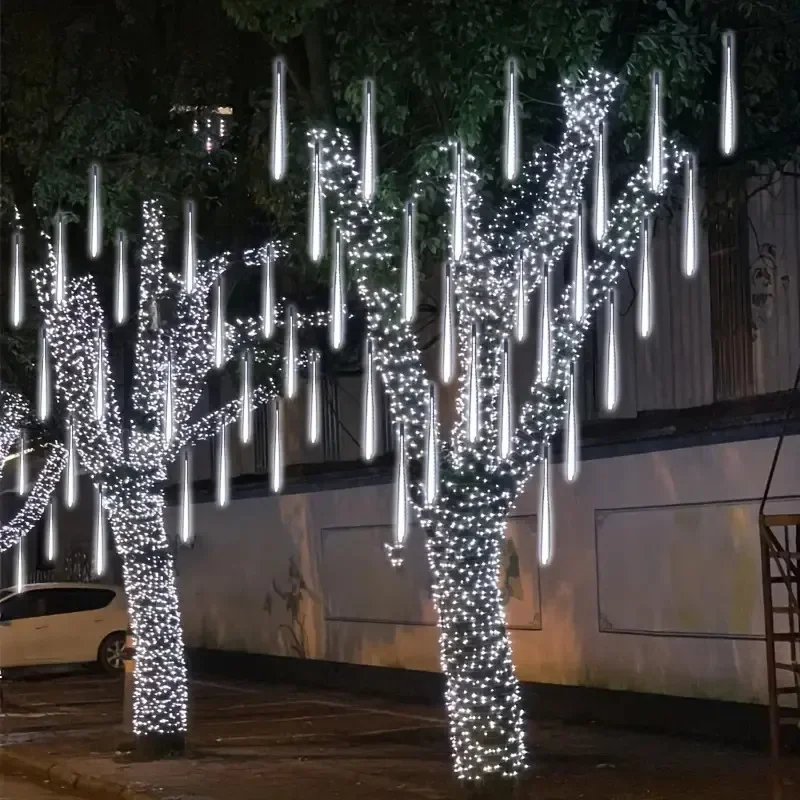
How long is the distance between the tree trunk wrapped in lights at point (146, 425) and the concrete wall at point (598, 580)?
421 centimetres

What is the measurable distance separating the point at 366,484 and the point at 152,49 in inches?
282

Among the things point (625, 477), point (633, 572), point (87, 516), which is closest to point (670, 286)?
point (625, 477)

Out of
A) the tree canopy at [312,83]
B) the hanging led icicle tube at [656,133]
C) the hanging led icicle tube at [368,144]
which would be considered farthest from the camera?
the tree canopy at [312,83]

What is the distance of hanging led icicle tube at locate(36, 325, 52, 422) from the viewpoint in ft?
48.5

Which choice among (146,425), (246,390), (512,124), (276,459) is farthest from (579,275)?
(276,459)

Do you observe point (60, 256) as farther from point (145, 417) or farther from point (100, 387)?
point (145, 417)

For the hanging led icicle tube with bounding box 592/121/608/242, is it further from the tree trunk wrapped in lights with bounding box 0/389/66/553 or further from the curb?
the tree trunk wrapped in lights with bounding box 0/389/66/553

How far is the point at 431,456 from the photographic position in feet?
32.6

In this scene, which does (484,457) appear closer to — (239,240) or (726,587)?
(726,587)

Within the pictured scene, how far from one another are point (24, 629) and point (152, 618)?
983cm

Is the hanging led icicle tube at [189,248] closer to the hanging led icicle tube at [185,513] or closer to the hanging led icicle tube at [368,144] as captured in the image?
the hanging led icicle tube at [368,144]

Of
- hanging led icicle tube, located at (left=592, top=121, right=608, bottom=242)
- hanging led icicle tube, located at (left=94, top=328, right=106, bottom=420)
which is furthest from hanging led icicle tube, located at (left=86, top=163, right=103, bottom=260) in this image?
hanging led icicle tube, located at (left=592, top=121, right=608, bottom=242)

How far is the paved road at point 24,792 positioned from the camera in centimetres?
1221

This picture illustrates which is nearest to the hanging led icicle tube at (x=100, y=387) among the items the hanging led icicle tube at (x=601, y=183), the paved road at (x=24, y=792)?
the paved road at (x=24, y=792)
